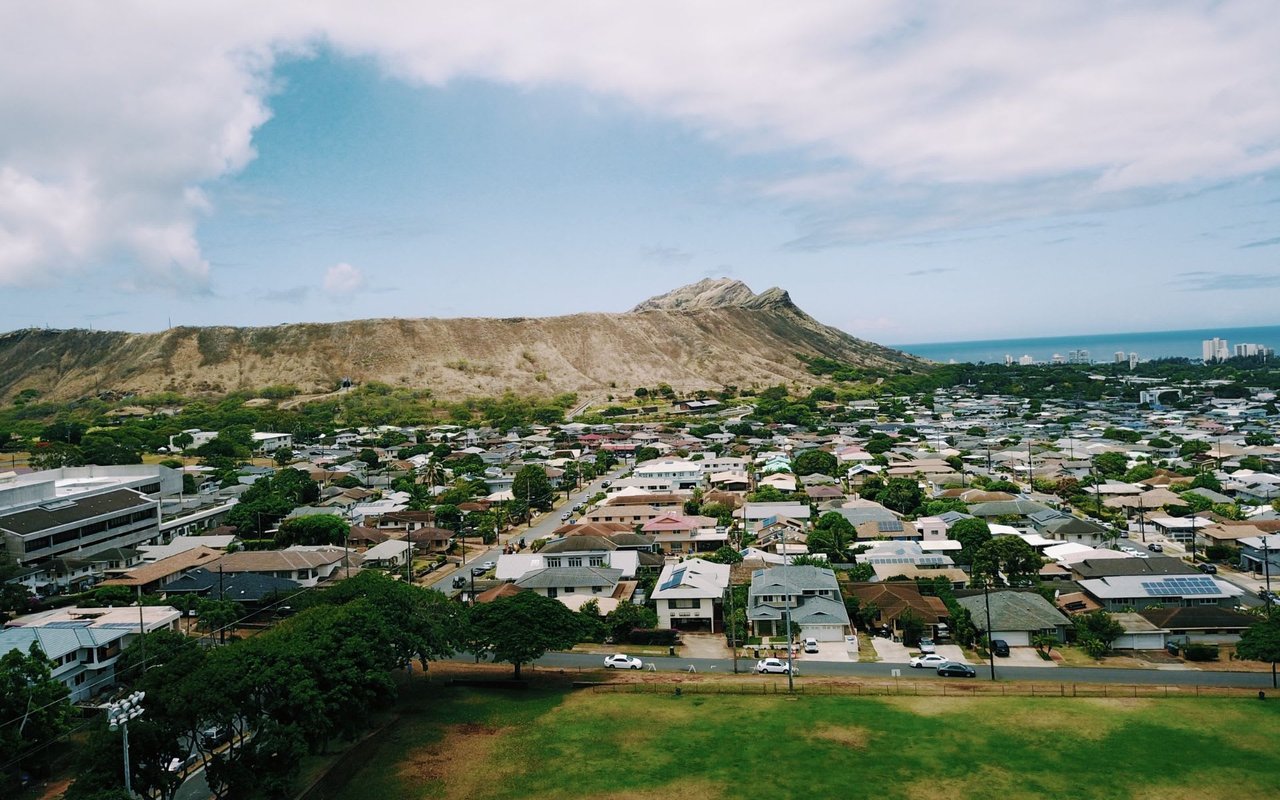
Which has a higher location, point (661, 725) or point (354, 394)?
point (354, 394)

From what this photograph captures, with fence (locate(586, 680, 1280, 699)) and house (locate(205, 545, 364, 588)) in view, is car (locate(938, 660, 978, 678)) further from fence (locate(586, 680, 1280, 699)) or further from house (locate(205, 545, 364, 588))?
house (locate(205, 545, 364, 588))

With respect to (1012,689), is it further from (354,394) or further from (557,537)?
(354,394)

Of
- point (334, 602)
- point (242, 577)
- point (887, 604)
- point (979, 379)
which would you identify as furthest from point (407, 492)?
point (979, 379)

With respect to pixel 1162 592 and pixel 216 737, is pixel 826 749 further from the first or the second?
pixel 1162 592

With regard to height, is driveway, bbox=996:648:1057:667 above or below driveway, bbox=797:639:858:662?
below

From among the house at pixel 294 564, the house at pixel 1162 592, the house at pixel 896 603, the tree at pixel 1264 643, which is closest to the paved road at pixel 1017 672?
the tree at pixel 1264 643

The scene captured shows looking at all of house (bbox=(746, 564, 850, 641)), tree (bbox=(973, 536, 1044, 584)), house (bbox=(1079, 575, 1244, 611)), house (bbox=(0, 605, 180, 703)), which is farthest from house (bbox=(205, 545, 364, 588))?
house (bbox=(1079, 575, 1244, 611))
